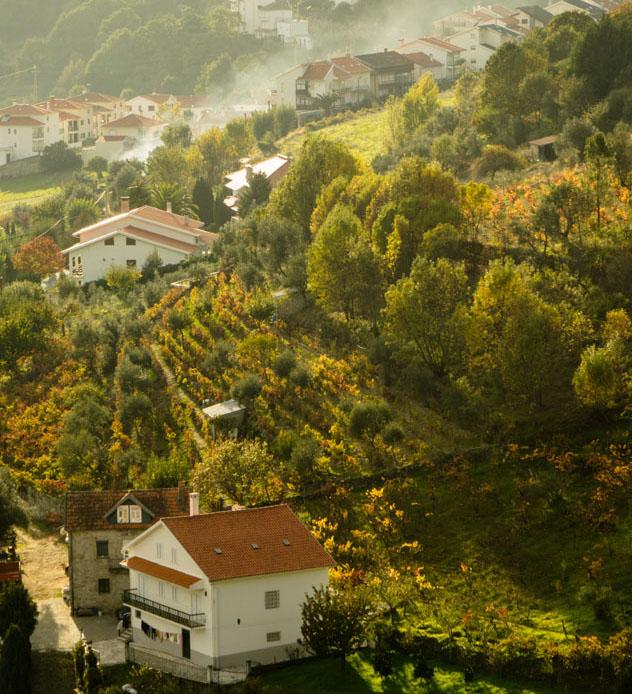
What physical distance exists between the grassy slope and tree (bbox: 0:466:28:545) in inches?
2225

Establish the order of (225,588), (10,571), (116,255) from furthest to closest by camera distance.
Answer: (116,255)
(10,571)
(225,588)

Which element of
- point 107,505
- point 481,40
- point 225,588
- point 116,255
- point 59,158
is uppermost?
point 225,588

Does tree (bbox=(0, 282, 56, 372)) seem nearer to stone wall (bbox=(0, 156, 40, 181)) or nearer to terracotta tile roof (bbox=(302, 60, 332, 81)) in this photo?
terracotta tile roof (bbox=(302, 60, 332, 81))

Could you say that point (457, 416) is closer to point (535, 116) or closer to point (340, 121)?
point (535, 116)

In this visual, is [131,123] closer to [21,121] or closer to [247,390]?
[21,121]

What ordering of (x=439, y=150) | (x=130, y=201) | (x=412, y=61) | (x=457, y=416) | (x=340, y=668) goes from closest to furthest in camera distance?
(x=340, y=668) → (x=457, y=416) → (x=439, y=150) → (x=130, y=201) → (x=412, y=61)

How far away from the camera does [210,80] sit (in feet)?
620

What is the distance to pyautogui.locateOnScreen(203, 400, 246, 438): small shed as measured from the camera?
69375mm

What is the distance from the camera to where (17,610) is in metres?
54.4

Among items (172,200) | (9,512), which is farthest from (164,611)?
(172,200)

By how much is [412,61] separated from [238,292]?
70.0 m

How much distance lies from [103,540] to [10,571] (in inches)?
146

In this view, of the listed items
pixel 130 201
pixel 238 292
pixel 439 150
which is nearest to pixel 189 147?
pixel 130 201

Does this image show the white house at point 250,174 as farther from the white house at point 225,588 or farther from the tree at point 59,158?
the white house at point 225,588
